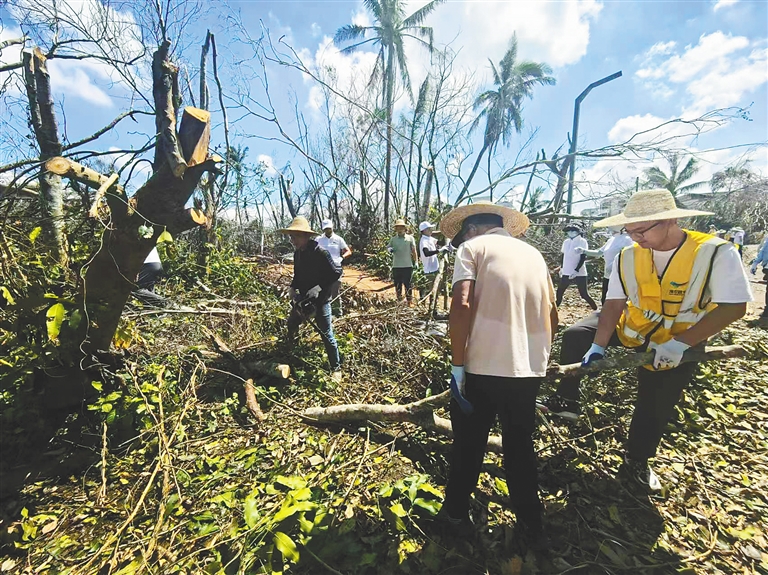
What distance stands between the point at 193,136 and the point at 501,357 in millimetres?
2094

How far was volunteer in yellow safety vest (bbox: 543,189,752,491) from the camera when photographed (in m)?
1.94

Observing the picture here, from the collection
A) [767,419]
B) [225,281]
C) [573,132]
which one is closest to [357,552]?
[767,419]

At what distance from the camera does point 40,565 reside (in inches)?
76.2

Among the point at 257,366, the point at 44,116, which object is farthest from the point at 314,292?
the point at 44,116

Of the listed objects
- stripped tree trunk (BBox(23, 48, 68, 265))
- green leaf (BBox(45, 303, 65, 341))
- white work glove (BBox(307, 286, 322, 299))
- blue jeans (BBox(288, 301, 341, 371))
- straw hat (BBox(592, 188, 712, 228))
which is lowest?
blue jeans (BBox(288, 301, 341, 371))

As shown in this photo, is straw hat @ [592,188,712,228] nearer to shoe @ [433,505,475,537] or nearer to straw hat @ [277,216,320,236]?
shoe @ [433,505,475,537]

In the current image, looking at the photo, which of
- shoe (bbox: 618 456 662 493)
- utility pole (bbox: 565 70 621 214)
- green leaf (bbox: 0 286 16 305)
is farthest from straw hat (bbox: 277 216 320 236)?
utility pole (bbox: 565 70 621 214)

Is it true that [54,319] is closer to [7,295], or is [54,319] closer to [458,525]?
[7,295]

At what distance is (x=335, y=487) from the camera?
7.75 feet

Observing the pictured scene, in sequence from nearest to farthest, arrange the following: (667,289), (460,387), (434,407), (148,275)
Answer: (460,387) → (667,289) → (434,407) → (148,275)

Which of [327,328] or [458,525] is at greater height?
[327,328]

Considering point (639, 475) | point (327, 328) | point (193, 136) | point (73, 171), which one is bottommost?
point (639, 475)

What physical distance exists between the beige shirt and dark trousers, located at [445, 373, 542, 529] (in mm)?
83

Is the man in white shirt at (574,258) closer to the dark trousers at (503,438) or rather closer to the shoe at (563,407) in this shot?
the shoe at (563,407)
